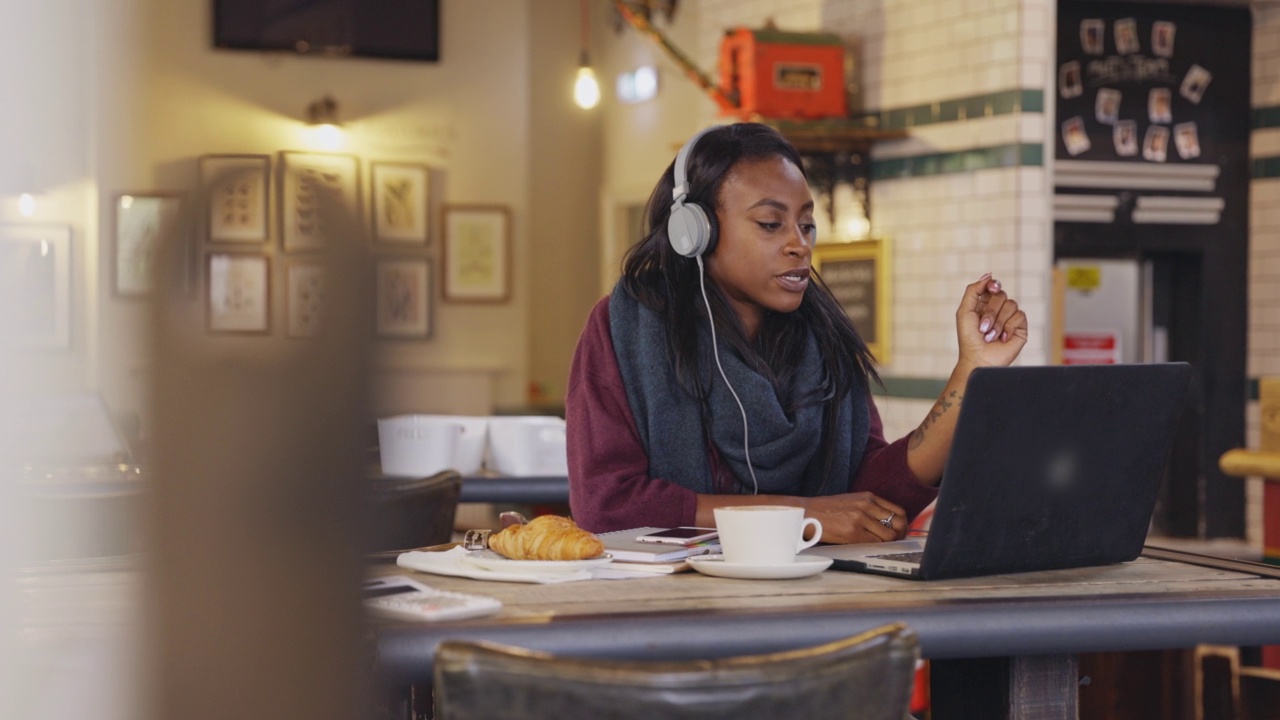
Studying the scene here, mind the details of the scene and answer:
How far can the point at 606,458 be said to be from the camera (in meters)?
2.18

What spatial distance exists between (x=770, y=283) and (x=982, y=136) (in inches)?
171

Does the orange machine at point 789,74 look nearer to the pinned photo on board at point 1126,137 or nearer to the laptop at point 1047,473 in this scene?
the pinned photo on board at point 1126,137

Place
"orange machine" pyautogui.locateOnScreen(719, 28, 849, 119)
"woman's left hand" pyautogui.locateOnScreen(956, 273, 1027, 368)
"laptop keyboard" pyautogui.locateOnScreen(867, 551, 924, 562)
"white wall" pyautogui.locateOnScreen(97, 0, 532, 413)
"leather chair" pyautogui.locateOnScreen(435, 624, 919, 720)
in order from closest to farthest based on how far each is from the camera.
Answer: "leather chair" pyautogui.locateOnScreen(435, 624, 919, 720), "laptop keyboard" pyautogui.locateOnScreen(867, 551, 924, 562), "woman's left hand" pyautogui.locateOnScreen(956, 273, 1027, 368), "orange machine" pyautogui.locateOnScreen(719, 28, 849, 119), "white wall" pyautogui.locateOnScreen(97, 0, 532, 413)

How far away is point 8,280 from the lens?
39cm

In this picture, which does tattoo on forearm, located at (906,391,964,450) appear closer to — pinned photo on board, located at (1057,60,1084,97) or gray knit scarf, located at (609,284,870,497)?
gray knit scarf, located at (609,284,870,497)

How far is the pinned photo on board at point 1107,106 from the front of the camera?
718cm

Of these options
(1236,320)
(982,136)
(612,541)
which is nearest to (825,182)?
(982,136)

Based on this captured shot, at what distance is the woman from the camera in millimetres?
2158

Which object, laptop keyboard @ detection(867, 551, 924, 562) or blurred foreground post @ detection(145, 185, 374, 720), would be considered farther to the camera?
laptop keyboard @ detection(867, 551, 924, 562)

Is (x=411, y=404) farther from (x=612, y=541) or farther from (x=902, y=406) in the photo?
(x=902, y=406)

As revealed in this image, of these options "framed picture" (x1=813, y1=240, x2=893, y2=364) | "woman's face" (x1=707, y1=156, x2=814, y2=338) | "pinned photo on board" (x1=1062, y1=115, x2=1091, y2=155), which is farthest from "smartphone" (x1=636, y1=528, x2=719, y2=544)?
"pinned photo on board" (x1=1062, y1=115, x2=1091, y2=155)

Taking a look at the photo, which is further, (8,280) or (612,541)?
(612,541)

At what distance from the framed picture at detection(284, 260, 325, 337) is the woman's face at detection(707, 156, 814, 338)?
1.92 meters

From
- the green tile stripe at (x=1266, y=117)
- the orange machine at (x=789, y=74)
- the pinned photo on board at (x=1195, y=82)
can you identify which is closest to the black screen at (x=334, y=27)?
the orange machine at (x=789, y=74)
